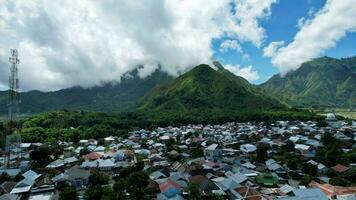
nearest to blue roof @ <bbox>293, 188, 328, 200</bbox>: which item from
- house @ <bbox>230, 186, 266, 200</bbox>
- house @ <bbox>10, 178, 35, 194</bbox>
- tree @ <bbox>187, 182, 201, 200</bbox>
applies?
house @ <bbox>230, 186, 266, 200</bbox>

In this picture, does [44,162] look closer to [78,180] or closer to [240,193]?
[78,180]

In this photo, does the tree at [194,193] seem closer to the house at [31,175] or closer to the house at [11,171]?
the house at [31,175]

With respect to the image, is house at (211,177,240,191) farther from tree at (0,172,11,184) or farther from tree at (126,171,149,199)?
tree at (0,172,11,184)

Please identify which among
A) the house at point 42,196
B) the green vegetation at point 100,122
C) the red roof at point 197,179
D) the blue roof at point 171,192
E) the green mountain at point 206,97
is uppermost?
the green mountain at point 206,97

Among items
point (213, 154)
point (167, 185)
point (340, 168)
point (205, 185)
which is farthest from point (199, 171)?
point (340, 168)

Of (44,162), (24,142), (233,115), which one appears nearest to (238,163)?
(44,162)

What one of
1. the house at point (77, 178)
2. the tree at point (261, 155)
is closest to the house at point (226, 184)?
the tree at point (261, 155)

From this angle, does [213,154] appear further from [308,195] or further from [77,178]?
[308,195]
